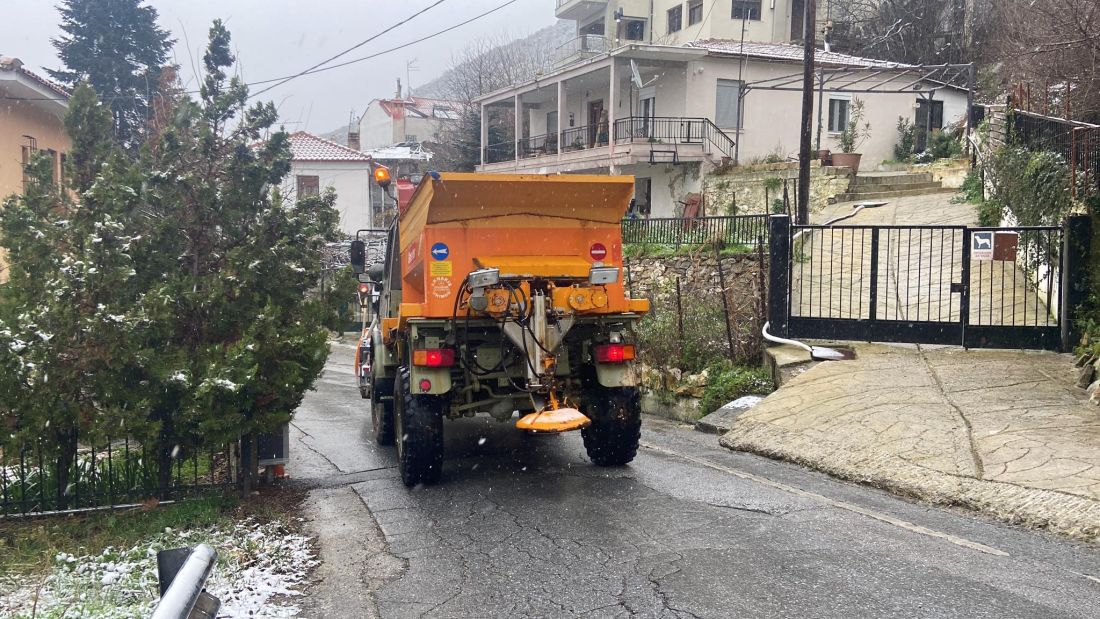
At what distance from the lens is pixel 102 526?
673 centimetres

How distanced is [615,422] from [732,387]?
429cm

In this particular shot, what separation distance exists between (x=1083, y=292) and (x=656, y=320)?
19.7ft

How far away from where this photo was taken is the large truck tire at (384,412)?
956cm

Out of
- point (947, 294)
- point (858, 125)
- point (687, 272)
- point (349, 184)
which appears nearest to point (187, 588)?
point (947, 294)

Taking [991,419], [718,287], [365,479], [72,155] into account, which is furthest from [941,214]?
[72,155]

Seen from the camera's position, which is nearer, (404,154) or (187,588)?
(187,588)

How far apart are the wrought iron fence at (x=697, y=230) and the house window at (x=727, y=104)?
10.4 meters

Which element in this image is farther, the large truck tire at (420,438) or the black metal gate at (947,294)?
the black metal gate at (947,294)

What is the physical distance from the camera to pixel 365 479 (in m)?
8.36

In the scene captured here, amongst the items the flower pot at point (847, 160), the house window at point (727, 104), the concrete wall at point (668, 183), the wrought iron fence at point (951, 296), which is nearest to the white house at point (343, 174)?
the concrete wall at point (668, 183)

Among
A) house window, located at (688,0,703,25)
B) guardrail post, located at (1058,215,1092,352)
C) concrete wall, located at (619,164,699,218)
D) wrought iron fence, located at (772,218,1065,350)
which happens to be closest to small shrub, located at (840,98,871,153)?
concrete wall, located at (619,164,699,218)

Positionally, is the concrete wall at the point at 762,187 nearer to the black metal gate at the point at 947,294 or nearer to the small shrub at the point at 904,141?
the small shrub at the point at 904,141

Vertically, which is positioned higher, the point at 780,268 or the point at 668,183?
the point at 668,183

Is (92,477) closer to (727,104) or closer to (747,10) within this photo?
(727,104)
